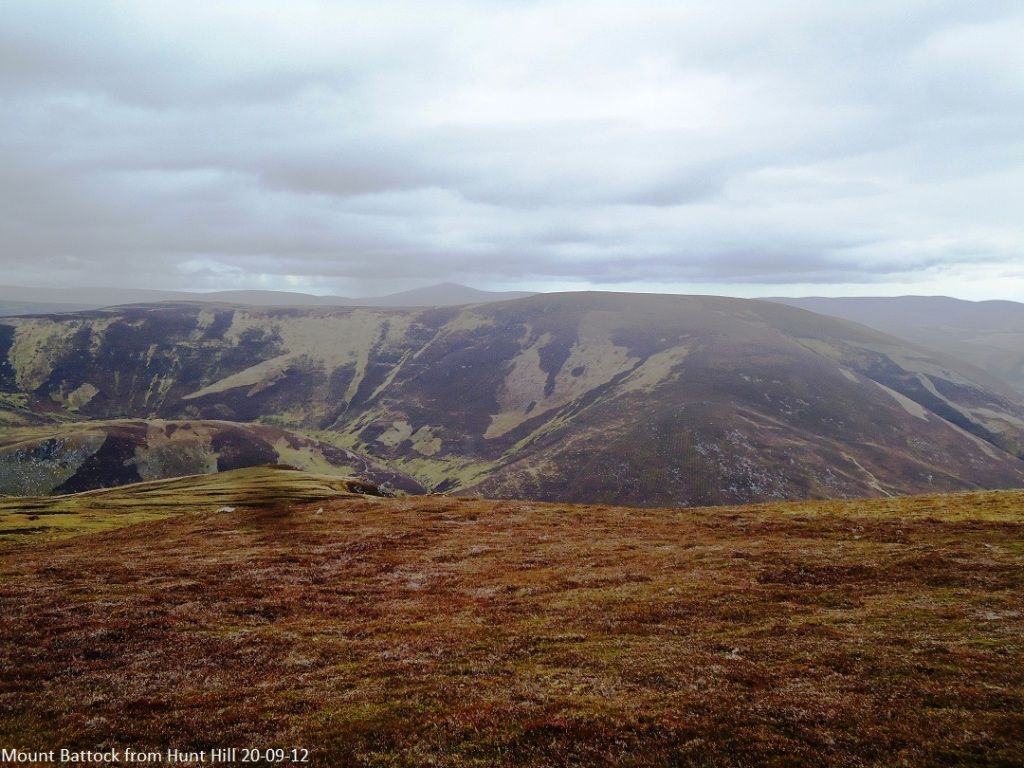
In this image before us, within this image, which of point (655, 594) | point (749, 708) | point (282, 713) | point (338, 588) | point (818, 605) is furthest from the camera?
point (338, 588)

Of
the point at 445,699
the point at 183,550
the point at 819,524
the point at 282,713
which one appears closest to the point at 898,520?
the point at 819,524

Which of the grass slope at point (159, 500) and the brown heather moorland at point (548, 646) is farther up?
the brown heather moorland at point (548, 646)

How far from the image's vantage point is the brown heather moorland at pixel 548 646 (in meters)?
17.4

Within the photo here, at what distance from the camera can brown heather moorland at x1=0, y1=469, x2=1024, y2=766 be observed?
17391 mm

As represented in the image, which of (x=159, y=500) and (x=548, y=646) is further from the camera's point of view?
(x=159, y=500)

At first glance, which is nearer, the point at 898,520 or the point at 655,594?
the point at 655,594

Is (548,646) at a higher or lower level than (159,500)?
higher

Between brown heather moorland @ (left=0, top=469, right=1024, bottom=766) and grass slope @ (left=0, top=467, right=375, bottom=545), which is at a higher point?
brown heather moorland @ (left=0, top=469, right=1024, bottom=766)

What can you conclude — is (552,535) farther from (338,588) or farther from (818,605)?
(818,605)

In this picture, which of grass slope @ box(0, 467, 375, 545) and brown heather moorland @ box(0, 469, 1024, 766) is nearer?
brown heather moorland @ box(0, 469, 1024, 766)

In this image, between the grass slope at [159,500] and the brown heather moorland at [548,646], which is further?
the grass slope at [159,500]

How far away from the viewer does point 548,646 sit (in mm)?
27516

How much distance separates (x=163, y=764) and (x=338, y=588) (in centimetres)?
2497

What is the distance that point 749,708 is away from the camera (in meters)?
18.8
